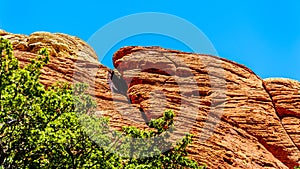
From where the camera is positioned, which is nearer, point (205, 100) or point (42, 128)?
point (42, 128)

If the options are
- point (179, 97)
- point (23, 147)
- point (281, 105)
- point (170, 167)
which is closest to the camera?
point (23, 147)

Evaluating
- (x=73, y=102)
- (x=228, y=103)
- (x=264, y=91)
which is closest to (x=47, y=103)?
(x=73, y=102)

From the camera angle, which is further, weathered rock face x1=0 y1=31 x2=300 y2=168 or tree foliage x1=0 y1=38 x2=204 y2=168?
weathered rock face x1=0 y1=31 x2=300 y2=168

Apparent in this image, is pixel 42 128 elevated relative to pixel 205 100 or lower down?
lower down

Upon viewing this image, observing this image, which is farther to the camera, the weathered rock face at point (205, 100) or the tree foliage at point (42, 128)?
the weathered rock face at point (205, 100)

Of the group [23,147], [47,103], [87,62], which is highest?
[87,62]

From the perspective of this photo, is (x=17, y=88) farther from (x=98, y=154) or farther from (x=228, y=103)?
(x=228, y=103)

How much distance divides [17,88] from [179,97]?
20215 mm

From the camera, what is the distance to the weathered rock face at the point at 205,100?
4066 cm

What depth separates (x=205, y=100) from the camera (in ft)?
143

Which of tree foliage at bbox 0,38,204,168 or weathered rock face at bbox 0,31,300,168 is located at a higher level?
weathered rock face at bbox 0,31,300,168

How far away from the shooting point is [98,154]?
960 inches

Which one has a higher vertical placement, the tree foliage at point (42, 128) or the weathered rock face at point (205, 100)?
the weathered rock face at point (205, 100)

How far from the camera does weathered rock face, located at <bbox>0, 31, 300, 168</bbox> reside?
133 ft
